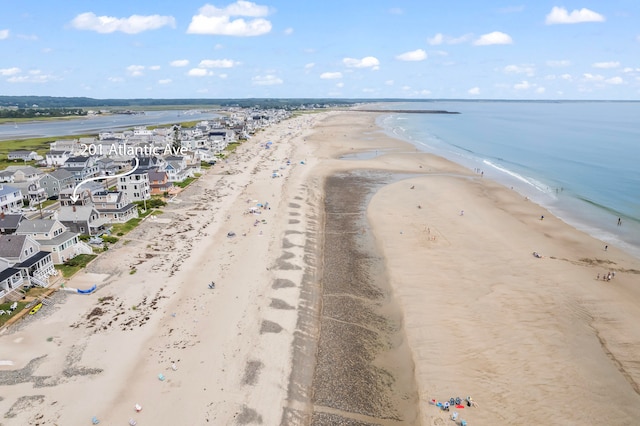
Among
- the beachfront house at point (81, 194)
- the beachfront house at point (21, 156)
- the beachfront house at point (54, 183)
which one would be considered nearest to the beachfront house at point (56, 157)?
the beachfront house at point (21, 156)

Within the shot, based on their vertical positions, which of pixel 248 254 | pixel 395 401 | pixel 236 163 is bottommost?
pixel 395 401

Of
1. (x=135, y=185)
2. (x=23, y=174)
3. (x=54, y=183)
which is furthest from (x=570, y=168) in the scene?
(x=23, y=174)

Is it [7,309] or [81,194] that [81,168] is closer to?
[81,194]

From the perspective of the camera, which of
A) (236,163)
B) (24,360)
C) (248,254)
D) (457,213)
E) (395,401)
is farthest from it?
(236,163)

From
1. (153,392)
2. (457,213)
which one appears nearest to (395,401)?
(153,392)

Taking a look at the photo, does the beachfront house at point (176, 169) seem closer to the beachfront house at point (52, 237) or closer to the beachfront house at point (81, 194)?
the beachfront house at point (81, 194)

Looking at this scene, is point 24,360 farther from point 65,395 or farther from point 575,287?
point 575,287

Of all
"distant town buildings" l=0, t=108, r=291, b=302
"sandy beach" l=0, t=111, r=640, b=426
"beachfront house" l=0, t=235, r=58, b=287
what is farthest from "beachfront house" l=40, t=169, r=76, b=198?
"beachfront house" l=0, t=235, r=58, b=287
